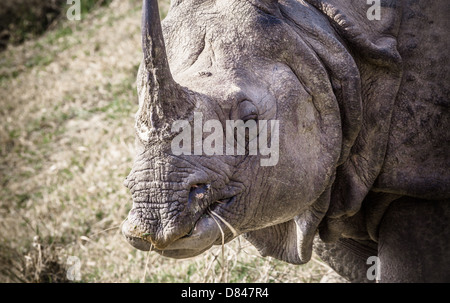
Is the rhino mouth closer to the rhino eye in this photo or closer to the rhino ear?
the rhino eye

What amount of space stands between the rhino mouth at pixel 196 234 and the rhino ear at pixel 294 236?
2.33 feet

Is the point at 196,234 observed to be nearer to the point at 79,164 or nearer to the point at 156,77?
the point at 156,77

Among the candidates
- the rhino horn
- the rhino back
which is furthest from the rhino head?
the rhino back

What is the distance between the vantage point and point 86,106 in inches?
352

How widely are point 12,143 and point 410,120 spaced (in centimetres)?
646

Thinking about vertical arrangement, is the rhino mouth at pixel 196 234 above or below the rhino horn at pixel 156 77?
below

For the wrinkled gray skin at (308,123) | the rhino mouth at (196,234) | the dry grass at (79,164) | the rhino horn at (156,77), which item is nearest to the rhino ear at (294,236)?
the wrinkled gray skin at (308,123)

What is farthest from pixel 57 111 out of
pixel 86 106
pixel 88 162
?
pixel 88 162

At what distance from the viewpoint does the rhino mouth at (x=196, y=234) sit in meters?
3.12

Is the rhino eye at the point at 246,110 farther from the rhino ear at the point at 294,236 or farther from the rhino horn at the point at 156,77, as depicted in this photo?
the rhino ear at the point at 294,236
